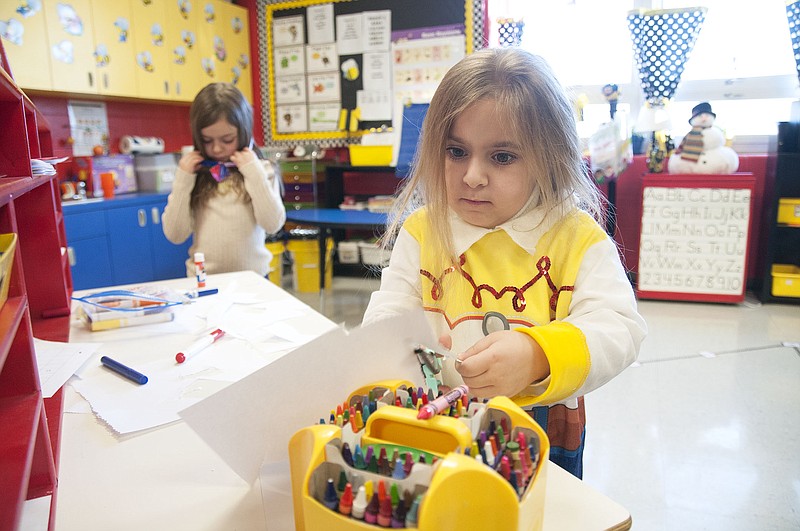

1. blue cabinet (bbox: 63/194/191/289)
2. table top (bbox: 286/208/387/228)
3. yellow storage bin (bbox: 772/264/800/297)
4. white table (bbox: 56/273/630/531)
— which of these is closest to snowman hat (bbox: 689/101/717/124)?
yellow storage bin (bbox: 772/264/800/297)

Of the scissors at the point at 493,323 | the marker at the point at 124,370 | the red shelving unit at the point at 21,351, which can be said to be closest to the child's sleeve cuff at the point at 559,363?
the scissors at the point at 493,323

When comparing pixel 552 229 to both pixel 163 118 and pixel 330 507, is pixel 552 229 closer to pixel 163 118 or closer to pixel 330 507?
pixel 330 507

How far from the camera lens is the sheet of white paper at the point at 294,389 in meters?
0.57

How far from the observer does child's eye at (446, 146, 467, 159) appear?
847 millimetres

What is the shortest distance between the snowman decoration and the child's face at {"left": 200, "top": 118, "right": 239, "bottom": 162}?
275 centimetres

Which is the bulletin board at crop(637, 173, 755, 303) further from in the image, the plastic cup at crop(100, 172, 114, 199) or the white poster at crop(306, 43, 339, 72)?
the plastic cup at crop(100, 172, 114, 199)

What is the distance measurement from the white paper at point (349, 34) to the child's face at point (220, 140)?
9.43ft

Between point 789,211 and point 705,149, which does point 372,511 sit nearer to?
point 705,149

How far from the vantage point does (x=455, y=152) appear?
854 mm

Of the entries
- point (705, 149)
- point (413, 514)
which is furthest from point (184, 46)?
point (413, 514)

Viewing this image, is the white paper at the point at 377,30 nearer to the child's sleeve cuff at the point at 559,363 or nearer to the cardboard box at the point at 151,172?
the cardboard box at the point at 151,172

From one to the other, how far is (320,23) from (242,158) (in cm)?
312

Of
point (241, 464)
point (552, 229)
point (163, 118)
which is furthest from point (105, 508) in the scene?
point (163, 118)

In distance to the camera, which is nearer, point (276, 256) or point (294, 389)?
point (294, 389)
